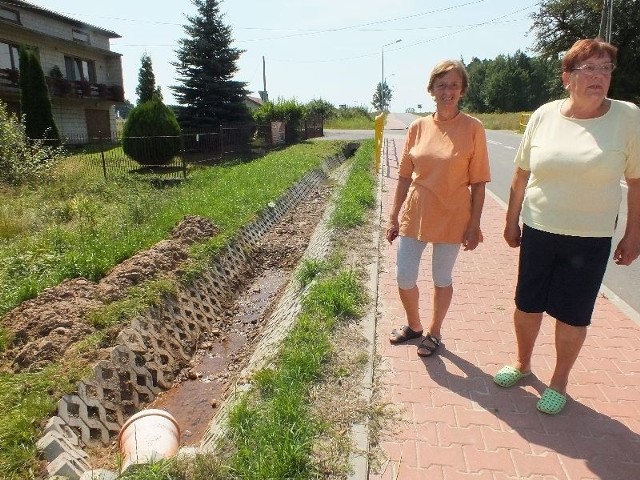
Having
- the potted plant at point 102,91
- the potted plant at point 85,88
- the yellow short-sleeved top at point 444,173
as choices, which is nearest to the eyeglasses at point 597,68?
the yellow short-sleeved top at point 444,173

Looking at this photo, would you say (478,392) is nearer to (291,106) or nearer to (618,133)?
(618,133)

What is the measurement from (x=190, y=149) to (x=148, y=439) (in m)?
15.2

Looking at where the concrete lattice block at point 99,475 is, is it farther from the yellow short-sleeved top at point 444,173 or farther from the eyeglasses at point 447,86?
the eyeglasses at point 447,86

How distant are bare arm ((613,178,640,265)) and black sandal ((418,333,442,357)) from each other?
4.53 feet

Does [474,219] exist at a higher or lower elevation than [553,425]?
higher

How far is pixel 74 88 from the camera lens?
950 inches

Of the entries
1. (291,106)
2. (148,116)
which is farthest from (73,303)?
(291,106)

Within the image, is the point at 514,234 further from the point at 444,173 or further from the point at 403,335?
the point at 403,335

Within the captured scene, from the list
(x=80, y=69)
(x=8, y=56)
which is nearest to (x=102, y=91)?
(x=80, y=69)

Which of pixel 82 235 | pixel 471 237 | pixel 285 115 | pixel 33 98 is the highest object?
pixel 33 98

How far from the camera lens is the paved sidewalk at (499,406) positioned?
2443mm

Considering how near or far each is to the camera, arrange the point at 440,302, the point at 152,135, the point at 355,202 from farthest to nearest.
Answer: the point at 152,135 → the point at 355,202 → the point at 440,302

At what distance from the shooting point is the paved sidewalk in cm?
244

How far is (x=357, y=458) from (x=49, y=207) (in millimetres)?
8518
